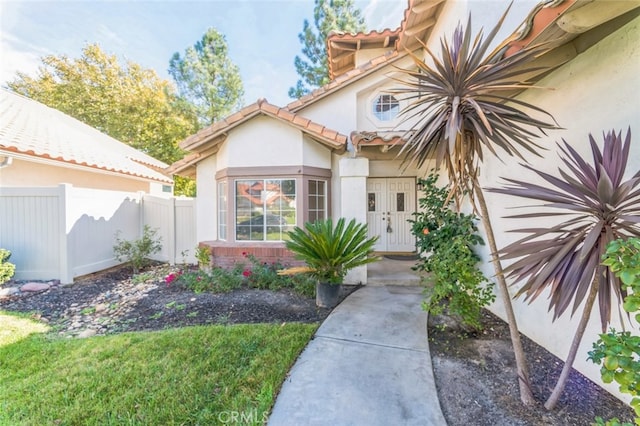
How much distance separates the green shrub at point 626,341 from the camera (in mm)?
1682

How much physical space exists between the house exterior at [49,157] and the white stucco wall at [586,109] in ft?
35.3

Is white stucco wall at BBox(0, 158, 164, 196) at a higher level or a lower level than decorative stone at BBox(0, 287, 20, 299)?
higher

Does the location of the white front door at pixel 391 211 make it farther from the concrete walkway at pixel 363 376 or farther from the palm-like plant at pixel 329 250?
the concrete walkway at pixel 363 376

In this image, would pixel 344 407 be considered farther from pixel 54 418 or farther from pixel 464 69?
pixel 464 69

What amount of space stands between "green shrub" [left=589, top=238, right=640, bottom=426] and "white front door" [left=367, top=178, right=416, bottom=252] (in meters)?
7.84

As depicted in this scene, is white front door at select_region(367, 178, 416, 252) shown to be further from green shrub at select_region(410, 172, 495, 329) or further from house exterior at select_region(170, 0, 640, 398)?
green shrub at select_region(410, 172, 495, 329)

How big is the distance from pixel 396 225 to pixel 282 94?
13.7 meters

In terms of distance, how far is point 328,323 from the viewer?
470 cm

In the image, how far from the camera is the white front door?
9641 mm

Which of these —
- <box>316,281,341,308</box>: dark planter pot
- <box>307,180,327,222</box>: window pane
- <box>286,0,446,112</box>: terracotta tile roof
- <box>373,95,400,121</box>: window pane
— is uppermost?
<box>286,0,446,112</box>: terracotta tile roof

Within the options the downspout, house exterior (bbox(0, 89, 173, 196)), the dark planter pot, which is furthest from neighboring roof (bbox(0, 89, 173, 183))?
the dark planter pot

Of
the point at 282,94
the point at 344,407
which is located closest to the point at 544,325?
the point at 344,407
